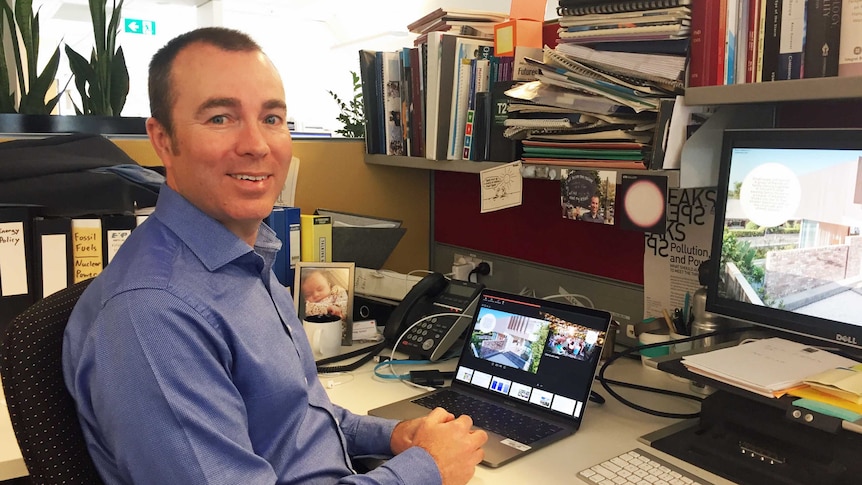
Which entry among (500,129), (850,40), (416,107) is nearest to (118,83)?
(416,107)

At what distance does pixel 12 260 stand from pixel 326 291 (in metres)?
0.68

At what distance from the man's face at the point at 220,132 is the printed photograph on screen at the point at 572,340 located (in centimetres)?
60

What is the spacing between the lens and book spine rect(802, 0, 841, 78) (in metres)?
1.05

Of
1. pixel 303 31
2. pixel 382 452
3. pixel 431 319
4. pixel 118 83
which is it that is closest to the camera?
pixel 382 452

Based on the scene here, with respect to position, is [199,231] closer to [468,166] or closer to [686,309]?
[468,166]

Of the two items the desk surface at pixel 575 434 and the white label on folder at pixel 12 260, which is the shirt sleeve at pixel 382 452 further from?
the white label on folder at pixel 12 260

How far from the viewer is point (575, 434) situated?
1.17 metres

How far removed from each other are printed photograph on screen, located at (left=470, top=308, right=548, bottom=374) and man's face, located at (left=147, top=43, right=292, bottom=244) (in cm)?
57

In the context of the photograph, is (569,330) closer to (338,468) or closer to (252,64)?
(338,468)

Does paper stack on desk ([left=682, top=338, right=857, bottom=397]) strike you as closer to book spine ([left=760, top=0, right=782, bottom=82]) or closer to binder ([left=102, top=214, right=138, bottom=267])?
book spine ([left=760, top=0, right=782, bottom=82])

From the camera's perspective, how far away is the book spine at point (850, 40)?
1.02 meters

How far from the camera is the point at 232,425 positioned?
33.1 inches

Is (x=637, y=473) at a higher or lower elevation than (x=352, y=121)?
lower

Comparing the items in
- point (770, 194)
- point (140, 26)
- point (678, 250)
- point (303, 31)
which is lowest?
point (678, 250)
